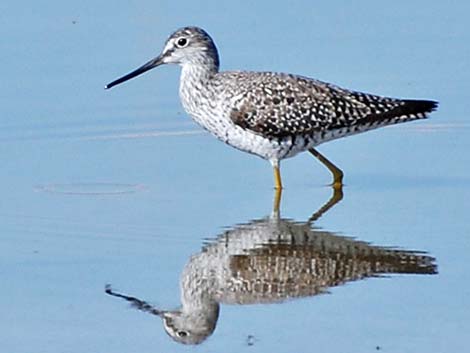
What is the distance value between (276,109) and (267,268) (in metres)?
2.51

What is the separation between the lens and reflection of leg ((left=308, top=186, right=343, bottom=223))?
1124 cm

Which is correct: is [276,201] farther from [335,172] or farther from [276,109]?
[276,109]

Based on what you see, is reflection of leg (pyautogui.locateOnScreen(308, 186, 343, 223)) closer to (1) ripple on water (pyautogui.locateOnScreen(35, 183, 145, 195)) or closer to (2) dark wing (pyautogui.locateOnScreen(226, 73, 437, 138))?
(2) dark wing (pyautogui.locateOnScreen(226, 73, 437, 138))

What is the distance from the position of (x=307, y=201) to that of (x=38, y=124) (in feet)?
8.17

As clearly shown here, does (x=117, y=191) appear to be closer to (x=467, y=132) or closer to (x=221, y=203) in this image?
(x=221, y=203)

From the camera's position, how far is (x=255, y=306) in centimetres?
923

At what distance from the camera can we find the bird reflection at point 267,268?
9258 millimetres

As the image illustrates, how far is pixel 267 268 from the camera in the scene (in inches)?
390

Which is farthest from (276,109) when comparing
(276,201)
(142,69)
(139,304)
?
(139,304)

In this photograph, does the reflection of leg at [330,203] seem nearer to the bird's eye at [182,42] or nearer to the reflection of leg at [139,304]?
the bird's eye at [182,42]

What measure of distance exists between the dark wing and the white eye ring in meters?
0.55

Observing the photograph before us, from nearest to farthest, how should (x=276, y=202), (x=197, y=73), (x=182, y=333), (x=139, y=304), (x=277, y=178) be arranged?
1. (x=182, y=333)
2. (x=139, y=304)
3. (x=276, y=202)
4. (x=277, y=178)
5. (x=197, y=73)

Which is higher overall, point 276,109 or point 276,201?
point 276,109

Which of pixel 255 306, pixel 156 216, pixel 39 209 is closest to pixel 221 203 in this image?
pixel 156 216
